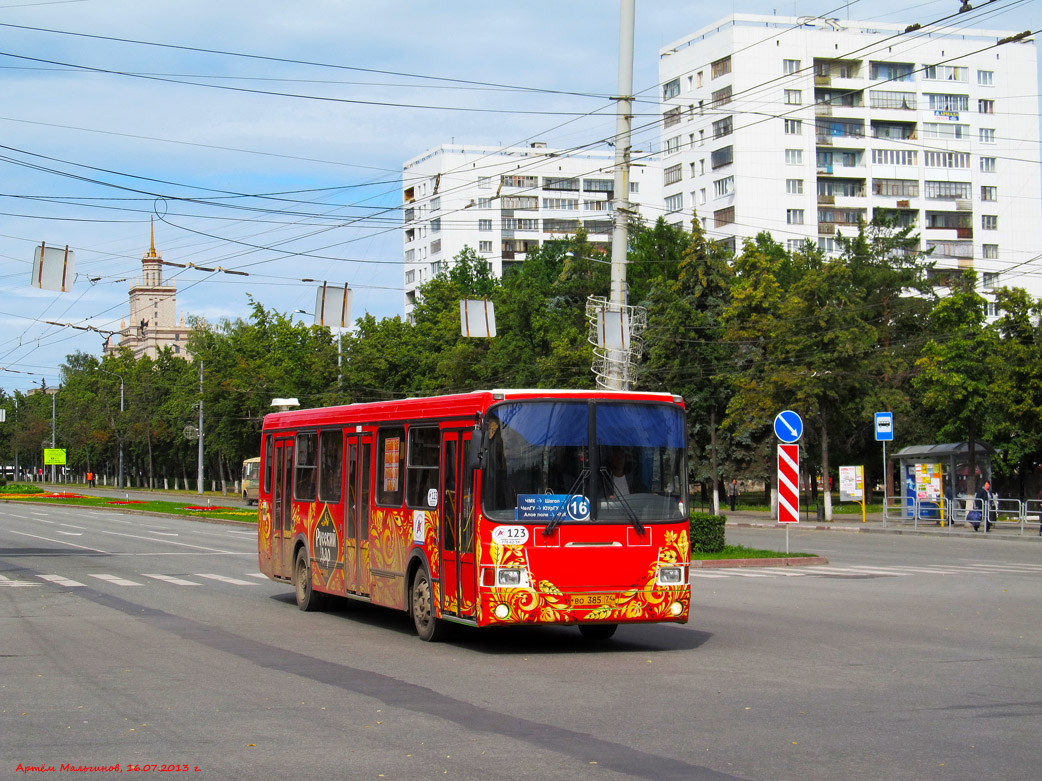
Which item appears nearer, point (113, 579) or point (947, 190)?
point (113, 579)

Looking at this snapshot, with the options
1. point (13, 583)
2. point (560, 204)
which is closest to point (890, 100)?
point (560, 204)

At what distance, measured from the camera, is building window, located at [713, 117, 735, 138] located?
93625 mm

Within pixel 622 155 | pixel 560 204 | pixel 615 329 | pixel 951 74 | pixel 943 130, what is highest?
pixel 951 74

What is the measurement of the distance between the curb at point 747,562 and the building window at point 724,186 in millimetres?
71535

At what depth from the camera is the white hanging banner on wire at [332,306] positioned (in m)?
30.3

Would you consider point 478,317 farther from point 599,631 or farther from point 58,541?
point 599,631

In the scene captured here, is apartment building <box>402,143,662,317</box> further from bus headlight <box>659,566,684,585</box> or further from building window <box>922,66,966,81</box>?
bus headlight <box>659,566,684,585</box>

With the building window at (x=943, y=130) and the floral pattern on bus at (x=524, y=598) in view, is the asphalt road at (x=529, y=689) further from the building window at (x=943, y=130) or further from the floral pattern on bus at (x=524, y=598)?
the building window at (x=943, y=130)

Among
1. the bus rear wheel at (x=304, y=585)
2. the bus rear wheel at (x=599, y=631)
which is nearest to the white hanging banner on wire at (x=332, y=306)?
the bus rear wheel at (x=304, y=585)

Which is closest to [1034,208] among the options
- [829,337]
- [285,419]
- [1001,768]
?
[829,337]

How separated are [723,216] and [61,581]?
79576mm

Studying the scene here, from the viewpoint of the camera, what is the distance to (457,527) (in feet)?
41.0

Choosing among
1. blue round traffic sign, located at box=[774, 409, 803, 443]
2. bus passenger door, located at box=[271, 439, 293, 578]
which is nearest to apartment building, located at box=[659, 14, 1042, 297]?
blue round traffic sign, located at box=[774, 409, 803, 443]

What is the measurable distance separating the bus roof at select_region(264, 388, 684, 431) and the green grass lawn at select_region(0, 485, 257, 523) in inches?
1279
